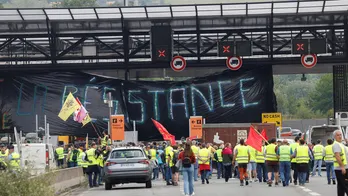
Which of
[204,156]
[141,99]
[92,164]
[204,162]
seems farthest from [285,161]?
[141,99]

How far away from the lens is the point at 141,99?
168 ft

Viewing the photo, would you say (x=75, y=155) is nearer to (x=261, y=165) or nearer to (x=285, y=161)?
(x=261, y=165)

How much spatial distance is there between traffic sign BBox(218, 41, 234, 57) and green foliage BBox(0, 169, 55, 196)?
28440 millimetres

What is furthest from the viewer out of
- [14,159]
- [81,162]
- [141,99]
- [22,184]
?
[141,99]

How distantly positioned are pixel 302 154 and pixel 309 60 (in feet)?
61.9

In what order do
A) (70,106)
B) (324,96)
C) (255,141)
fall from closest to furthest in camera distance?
(255,141) → (70,106) → (324,96)

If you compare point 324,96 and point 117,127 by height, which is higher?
point 324,96

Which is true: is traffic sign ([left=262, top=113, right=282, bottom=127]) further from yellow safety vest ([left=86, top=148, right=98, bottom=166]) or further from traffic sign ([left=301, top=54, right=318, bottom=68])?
yellow safety vest ([left=86, top=148, right=98, bottom=166])

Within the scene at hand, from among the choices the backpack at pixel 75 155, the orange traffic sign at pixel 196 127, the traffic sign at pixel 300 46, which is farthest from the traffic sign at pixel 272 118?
the backpack at pixel 75 155

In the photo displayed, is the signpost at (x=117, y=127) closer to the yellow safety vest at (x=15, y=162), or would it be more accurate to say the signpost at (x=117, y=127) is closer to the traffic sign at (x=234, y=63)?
the traffic sign at (x=234, y=63)

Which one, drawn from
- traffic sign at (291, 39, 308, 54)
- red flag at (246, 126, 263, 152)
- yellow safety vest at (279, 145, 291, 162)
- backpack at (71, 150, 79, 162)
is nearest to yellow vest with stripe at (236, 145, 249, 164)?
red flag at (246, 126, 263, 152)

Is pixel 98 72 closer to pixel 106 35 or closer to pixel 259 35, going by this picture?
pixel 106 35

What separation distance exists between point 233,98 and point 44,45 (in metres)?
10.6

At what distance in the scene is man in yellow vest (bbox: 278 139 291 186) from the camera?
30.1 m
